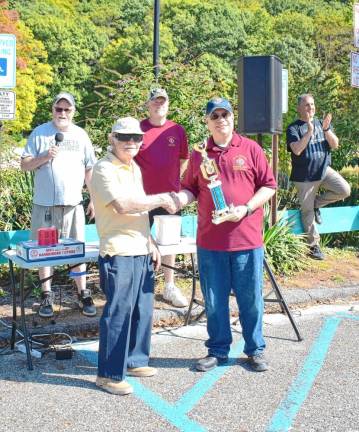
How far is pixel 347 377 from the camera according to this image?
4270 millimetres

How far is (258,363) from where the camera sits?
4414 mm

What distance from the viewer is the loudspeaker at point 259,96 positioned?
7.02m

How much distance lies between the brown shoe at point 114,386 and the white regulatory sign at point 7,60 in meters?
3.77

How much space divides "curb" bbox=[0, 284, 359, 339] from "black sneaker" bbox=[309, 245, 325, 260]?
3.38 feet

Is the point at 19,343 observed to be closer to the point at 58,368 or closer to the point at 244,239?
the point at 58,368

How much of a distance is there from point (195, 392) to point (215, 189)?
1.38 metres

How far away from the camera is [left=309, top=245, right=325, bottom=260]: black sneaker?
25.9 ft

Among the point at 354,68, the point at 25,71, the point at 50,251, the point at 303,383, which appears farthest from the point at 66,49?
the point at 303,383

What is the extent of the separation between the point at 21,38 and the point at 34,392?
36.5 meters

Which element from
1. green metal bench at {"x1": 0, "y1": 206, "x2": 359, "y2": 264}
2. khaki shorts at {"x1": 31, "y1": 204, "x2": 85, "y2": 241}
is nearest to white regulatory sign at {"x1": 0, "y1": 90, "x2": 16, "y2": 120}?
green metal bench at {"x1": 0, "y1": 206, "x2": 359, "y2": 264}

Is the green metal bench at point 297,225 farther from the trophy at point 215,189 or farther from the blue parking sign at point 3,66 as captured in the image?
the trophy at point 215,189

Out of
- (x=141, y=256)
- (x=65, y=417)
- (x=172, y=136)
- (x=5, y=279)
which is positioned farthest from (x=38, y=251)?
(x=5, y=279)

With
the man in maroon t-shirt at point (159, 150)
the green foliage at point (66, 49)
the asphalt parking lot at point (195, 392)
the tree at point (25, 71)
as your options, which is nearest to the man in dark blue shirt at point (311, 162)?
the man in maroon t-shirt at point (159, 150)

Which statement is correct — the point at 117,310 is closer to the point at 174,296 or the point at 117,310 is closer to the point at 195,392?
the point at 195,392
